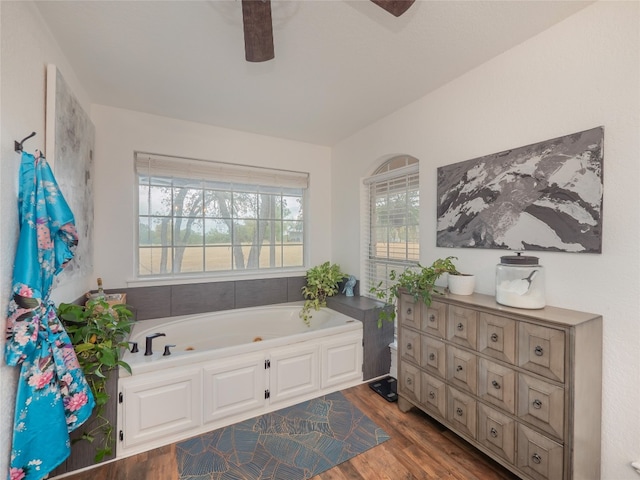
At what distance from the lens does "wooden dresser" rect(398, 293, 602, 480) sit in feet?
4.31

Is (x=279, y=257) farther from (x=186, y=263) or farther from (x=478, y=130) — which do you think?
(x=478, y=130)

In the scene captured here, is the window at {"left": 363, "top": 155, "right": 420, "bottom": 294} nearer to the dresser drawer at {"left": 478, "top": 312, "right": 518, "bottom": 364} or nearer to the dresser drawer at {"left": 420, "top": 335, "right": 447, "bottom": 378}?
the dresser drawer at {"left": 420, "top": 335, "right": 447, "bottom": 378}

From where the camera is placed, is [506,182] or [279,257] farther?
[279,257]

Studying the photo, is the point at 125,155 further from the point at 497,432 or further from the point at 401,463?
the point at 497,432

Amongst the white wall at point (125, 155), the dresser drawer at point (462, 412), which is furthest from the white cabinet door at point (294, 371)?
the white wall at point (125, 155)

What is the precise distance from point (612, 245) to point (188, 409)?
268 centimetres

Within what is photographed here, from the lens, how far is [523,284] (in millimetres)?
1583

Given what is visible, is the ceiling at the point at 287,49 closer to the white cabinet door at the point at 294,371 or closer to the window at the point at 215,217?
the window at the point at 215,217

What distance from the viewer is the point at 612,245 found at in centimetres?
140

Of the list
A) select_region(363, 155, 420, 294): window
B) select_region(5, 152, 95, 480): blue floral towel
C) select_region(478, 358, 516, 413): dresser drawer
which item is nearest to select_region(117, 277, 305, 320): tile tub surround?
select_region(363, 155, 420, 294): window

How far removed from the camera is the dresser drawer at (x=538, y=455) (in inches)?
52.6

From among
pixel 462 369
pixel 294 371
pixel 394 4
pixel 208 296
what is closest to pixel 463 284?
pixel 462 369

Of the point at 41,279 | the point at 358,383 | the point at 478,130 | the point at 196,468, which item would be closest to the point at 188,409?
the point at 196,468

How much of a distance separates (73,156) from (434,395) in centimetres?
293
